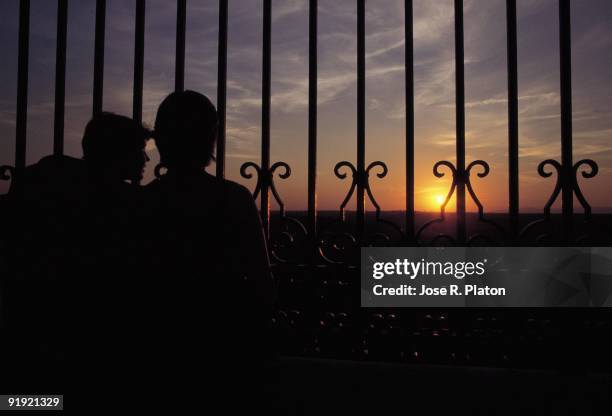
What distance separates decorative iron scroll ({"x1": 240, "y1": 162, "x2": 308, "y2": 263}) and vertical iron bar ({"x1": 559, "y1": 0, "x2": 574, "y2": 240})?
1.39 metres

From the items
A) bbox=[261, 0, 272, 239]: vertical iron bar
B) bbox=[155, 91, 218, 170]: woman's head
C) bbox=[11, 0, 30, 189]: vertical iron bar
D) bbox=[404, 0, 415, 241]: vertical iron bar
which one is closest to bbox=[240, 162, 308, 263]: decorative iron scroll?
bbox=[261, 0, 272, 239]: vertical iron bar

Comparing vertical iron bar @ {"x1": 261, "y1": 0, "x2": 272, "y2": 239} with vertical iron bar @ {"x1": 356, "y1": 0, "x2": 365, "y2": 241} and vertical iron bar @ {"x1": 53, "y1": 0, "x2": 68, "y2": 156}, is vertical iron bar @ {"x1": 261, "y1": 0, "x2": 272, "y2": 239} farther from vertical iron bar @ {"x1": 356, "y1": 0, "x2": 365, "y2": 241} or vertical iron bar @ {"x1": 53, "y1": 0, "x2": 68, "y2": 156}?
vertical iron bar @ {"x1": 53, "y1": 0, "x2": 68, "y2": 156}

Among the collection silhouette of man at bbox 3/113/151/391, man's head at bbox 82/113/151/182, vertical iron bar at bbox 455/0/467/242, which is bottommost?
silhouette of man at bbox 3/113/151/391

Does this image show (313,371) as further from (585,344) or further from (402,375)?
(585,344)

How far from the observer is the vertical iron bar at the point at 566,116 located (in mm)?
2406

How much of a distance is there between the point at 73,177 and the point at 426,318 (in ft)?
6.36

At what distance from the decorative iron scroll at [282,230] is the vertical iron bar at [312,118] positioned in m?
0.09

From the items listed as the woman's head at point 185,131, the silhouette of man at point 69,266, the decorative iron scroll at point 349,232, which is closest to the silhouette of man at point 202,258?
the woman's head at point 185,131

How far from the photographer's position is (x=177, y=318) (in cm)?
142

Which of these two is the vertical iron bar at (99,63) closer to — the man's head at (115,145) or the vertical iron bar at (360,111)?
the man's head at (115,145)

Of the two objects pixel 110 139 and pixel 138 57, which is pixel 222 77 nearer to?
pixel 138 57

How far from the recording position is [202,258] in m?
1.46

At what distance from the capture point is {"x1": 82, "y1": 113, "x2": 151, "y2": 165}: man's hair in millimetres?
1653

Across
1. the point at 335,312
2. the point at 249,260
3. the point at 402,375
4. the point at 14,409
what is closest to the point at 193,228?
the point at 249,260
